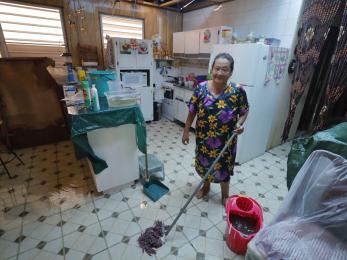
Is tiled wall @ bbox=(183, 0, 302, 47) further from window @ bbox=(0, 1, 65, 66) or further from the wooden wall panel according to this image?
window @ bbox=(0, 1, 65, 66)

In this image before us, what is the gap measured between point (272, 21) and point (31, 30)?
413 cm

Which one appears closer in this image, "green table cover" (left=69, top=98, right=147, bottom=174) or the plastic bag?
the plastic bag

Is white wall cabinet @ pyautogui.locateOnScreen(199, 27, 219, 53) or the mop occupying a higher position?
white wall cabinet @ pyautogui.locateOnScreen(199, 27, 219, 53)

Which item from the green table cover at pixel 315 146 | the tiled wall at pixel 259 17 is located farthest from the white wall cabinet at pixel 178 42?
the green table cover at pixel 315 146

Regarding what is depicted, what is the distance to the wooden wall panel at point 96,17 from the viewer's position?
3484 mm

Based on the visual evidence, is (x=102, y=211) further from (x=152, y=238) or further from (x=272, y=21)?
(x=272, y=21)

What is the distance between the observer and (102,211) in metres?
1.89

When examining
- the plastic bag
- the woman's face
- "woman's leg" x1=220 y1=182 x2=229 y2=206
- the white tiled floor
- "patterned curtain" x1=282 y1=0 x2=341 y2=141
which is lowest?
the white tiled floor

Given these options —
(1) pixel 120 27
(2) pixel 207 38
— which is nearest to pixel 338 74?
(2) pixel 207 38

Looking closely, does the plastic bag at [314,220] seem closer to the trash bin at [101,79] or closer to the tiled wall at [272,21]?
the trash bin at [101,79]

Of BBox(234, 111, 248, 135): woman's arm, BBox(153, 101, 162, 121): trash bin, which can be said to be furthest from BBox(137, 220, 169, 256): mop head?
BBox(153, 101, 162, 121): trash bin

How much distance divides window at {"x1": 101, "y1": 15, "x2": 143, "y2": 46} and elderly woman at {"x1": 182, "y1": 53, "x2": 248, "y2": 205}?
10.8ft

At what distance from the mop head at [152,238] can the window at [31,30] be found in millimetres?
3553

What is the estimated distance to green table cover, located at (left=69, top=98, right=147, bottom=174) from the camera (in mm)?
1623
